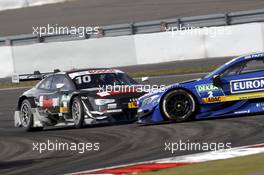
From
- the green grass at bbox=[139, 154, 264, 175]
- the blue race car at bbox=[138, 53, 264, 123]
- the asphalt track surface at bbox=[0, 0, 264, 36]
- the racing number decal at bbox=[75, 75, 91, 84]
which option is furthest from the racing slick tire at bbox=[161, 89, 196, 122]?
the asphalt track surface at bbox=[0, 0, 264, 36]

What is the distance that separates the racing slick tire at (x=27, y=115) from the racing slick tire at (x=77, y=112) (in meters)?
1.36

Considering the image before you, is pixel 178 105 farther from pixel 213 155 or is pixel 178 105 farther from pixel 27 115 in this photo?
pixel 213 155

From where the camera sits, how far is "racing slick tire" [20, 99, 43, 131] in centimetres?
1585

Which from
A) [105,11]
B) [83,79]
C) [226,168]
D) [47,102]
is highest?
[105,11]

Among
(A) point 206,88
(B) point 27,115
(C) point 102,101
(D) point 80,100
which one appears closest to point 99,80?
(D) point 80,100

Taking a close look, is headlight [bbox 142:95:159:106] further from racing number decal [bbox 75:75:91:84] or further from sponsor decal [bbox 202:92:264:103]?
racing number decal [bbox 75:75:91:84]

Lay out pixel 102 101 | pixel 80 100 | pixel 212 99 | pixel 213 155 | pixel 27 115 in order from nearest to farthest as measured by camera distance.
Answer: pixel 213 155
pixel 212 99
pixel 102 101
pixel 80 100
pixel 27 115

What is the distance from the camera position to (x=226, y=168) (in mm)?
8039

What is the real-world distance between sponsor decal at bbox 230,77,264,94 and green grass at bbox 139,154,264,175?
14.7 ft

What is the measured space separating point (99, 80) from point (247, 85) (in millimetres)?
3055

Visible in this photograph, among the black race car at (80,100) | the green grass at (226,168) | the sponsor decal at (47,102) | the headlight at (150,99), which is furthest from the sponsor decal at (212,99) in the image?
the green grass at (226,168)

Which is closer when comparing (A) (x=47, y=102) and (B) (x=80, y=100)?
(B) (x=80, y=100)

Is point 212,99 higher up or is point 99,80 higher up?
point 99,80

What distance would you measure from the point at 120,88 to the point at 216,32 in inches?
427
